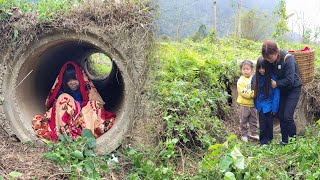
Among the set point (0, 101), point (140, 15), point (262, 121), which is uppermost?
point (140, 15)

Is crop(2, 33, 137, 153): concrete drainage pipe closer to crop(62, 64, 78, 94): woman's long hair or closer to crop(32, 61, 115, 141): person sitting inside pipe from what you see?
crop(32, 61, 115, 141): person sitting inside pipe

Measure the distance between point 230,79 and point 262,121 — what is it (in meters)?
1.49

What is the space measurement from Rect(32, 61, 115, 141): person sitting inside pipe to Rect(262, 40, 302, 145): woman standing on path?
2443mm

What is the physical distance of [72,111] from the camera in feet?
19.7

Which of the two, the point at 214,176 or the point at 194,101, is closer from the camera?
the point at 214,176

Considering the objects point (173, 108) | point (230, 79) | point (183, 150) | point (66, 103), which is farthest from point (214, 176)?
point (230, 79)

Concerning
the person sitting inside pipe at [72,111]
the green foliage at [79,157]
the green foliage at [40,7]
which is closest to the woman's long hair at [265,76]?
the person sitting inside pipe at [72,111]

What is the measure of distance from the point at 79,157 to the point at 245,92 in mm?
2676

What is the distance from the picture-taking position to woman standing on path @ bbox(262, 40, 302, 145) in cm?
520

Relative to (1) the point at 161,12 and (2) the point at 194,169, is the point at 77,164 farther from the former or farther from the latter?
(1) the point at 161,12

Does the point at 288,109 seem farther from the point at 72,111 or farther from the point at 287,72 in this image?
the point at 72,111

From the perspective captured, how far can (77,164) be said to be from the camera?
4.43 m

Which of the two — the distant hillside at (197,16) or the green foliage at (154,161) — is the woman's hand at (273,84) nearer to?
the green foliage at (154,161)

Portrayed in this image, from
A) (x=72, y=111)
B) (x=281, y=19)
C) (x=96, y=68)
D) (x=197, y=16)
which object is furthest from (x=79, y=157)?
(x=197, y=16)
